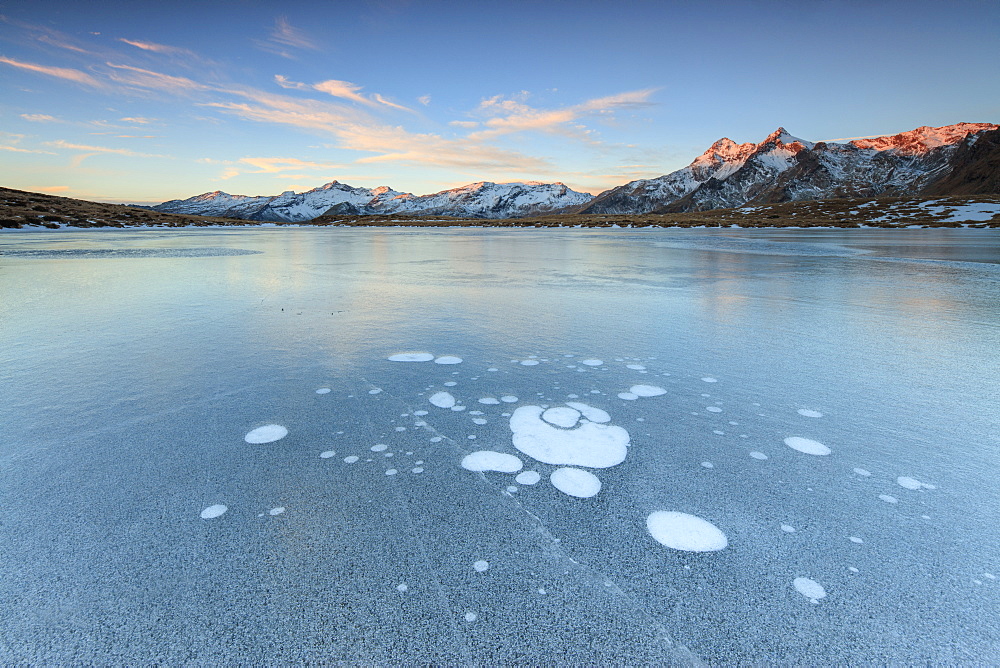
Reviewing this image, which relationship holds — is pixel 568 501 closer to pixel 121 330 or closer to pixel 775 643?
pixel 775 643

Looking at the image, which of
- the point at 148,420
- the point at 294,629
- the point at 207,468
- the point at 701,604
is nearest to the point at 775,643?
the point at 701,604

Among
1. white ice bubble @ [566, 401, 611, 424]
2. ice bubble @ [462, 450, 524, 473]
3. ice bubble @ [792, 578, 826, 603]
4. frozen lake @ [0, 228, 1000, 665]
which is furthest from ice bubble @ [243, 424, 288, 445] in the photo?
ice bubble @ [792, 578, 826, 603]

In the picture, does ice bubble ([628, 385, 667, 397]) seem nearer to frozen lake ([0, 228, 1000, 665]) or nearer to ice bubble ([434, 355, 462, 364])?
frozen lake ([0, 228, 1000, 665])

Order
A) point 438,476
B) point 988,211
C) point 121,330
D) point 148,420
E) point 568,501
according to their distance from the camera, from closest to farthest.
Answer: point 568,501 → point 438,476 → point 148,420 → point 121,330 → point 988,211

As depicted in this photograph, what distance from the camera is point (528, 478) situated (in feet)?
11.4

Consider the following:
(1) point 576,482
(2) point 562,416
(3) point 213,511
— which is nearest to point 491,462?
(1) point 576,482

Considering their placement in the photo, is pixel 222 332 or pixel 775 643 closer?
pixel 775 643

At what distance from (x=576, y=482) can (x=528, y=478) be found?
347mm

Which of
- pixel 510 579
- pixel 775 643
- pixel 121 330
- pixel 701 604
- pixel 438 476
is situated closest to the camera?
pixel 775 643

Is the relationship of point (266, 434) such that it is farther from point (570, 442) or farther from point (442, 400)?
point (570, 442)

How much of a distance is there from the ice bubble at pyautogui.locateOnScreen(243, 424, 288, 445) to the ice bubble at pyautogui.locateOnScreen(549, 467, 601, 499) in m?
2.41

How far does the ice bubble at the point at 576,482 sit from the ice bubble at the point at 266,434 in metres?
2.41

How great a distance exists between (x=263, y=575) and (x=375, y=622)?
2.41 feet

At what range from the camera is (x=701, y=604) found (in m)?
2.32
